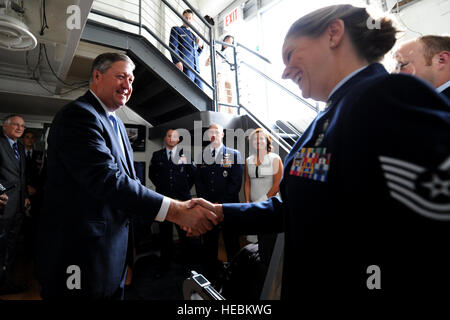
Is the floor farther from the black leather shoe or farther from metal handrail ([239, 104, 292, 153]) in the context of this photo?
metal handrail ([239, 104, 292, 153])

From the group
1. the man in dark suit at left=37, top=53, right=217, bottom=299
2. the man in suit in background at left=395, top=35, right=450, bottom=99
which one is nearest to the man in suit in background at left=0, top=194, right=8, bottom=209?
the man in dark suit at left=37, top=53, right=217, bottom=299

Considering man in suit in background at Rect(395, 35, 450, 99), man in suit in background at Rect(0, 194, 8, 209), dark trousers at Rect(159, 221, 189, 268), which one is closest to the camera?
man in suit in background at Rect(395, 35, 450, 99)

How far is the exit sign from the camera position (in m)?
5.66

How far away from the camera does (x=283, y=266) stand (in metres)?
0.75

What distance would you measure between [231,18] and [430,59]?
5.40m

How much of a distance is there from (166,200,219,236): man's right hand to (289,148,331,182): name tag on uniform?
23.8 inches

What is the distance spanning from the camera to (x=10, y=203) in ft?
7.72

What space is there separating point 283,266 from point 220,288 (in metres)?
0.45

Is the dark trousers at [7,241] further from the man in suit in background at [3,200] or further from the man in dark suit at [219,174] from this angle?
the man in dark suit at [219,174]

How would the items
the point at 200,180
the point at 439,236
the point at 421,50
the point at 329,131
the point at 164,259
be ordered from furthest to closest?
the point at 200,180
the point at 164,259
the point at 421,50
the point at 329,131
the point at 439,236

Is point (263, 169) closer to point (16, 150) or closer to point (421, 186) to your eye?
point (421, 186)

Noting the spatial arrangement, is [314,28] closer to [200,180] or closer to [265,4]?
[200,180]

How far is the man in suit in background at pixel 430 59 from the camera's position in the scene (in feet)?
4.22
